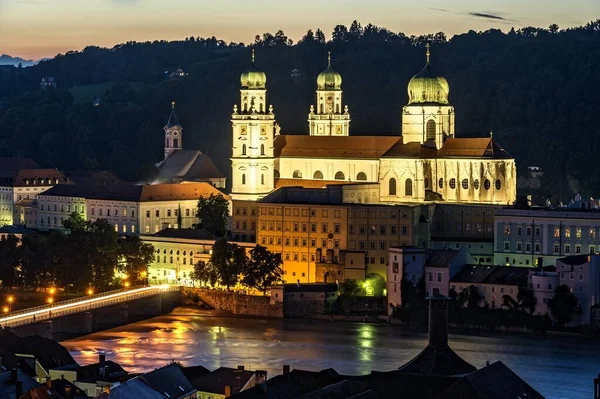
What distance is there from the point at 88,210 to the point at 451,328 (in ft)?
101

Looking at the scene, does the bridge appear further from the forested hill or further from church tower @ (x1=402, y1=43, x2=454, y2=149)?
the forested hill

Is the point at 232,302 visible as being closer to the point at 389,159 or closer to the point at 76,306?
the point at 76,306

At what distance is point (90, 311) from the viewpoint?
225 ft

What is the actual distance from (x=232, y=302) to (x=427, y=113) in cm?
1448

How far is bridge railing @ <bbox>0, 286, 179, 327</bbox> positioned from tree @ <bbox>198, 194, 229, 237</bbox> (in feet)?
32.3

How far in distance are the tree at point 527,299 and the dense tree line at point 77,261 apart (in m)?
17.1

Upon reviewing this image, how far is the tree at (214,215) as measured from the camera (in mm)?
86375

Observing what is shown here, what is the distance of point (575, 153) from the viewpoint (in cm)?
11444

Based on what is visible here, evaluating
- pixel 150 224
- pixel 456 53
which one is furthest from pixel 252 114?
pixel 456 53

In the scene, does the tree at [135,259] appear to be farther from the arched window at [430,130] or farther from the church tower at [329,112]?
the church tower at [329,112]

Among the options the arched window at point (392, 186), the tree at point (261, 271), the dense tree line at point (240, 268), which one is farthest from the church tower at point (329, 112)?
the tree at point (261, 271)

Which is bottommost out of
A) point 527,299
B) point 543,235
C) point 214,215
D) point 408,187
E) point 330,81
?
point 527,299

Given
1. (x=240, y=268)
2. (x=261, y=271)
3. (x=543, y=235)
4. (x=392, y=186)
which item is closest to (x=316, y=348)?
(x=261, y=271)

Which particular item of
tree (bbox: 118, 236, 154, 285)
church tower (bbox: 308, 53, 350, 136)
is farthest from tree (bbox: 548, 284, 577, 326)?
A: church tower (bbox: 308, 53, 350, 136)
